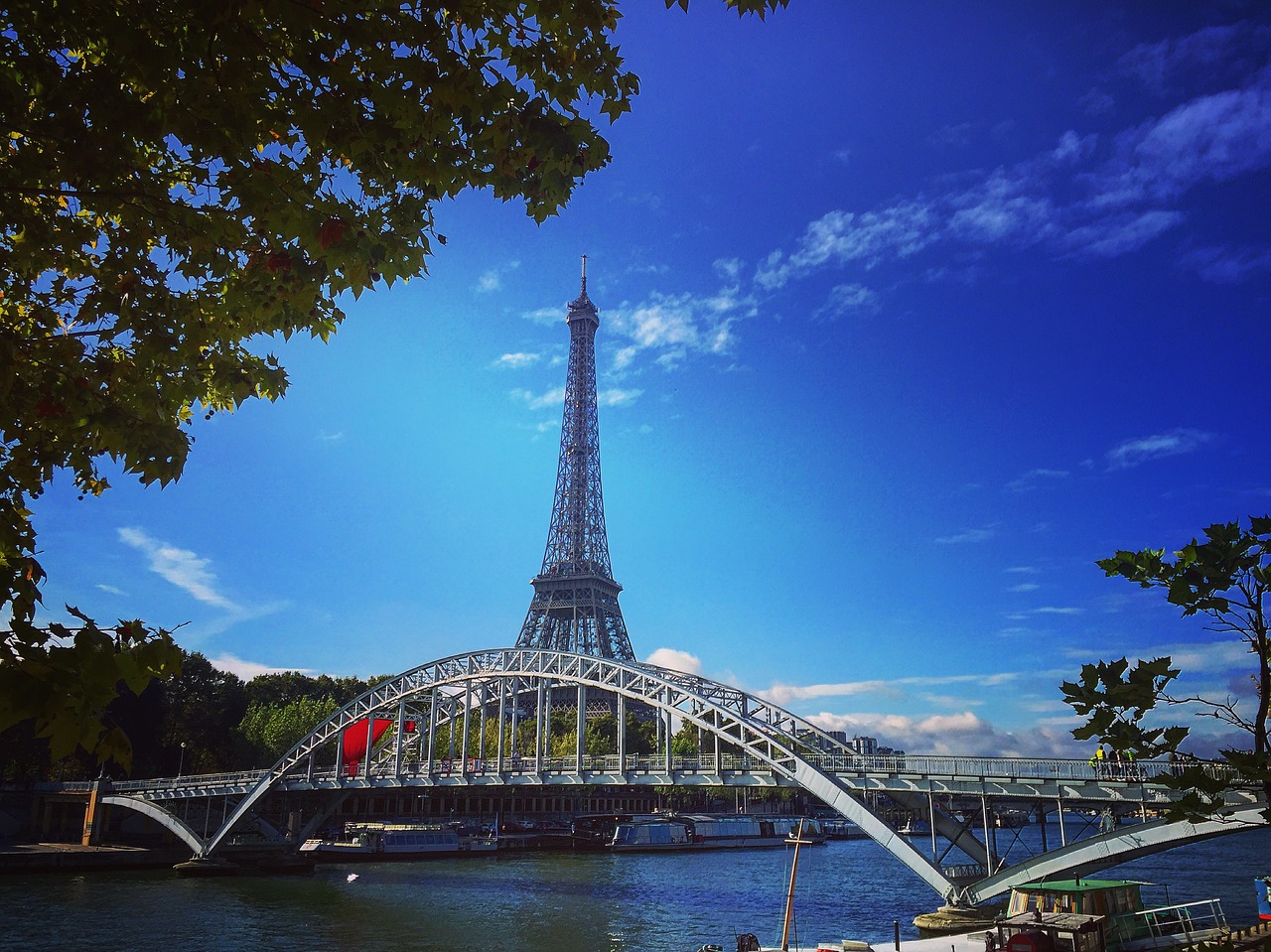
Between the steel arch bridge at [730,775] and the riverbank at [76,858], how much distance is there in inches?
81.8

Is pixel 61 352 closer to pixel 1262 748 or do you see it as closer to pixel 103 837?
pixel 1262 748

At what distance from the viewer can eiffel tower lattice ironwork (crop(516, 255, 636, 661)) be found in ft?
302

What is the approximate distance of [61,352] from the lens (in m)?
6.46

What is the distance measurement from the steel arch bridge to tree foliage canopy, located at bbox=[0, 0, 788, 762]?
10504 mm

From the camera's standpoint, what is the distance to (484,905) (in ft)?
127

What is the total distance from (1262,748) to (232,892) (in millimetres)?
48971

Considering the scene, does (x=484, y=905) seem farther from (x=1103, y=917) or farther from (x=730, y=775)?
(x=1103, y=917)

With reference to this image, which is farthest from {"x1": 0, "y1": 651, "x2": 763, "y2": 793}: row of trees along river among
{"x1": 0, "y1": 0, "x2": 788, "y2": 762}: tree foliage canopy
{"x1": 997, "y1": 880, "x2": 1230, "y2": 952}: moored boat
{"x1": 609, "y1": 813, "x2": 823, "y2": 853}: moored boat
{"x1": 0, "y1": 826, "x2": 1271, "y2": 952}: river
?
{"x1": 0, "y1": 0, "x2": 788, "y2": 762}: tree foliage canopy

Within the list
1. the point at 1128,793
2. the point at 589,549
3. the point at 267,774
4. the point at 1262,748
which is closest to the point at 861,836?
the point at 589,549

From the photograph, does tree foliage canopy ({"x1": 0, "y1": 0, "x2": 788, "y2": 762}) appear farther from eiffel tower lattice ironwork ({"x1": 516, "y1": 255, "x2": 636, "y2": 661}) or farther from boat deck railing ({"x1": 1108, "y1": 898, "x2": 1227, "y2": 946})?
eiffel tower lattice ironwork ({"x1": 516, "y1": 255, "x2": 636, "y2": 661})

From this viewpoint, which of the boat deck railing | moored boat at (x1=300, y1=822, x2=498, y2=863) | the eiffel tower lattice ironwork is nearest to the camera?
the boat deck railing

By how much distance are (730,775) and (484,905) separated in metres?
11.8

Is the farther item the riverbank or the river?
the riverbank

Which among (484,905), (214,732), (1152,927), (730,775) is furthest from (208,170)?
(214,732)
